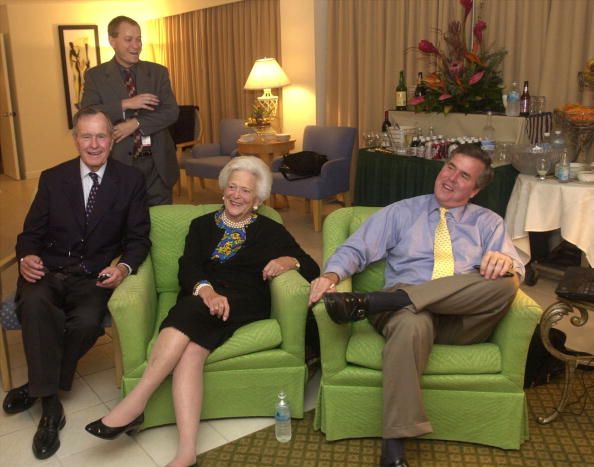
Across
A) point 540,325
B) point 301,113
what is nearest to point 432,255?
point 540,325

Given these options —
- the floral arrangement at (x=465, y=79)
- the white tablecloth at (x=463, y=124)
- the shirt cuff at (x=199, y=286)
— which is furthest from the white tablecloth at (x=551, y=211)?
the shirt cuff at (x=199, y=286)

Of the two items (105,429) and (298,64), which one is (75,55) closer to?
(298,64)

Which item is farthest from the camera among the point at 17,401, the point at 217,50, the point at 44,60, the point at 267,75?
the point at 44,60

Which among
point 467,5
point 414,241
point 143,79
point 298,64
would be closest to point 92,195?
point 143,79

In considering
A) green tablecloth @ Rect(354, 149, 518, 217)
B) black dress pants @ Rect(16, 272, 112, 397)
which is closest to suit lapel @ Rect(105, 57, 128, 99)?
black dress pants @ Rect(16, 272, 112, 397)

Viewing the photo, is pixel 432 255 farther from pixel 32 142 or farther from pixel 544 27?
pixel 32 142

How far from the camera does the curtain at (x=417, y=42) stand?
429 cm

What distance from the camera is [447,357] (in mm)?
2176

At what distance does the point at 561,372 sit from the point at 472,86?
93.6 inches

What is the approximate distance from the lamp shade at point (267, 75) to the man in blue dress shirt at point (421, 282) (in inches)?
154

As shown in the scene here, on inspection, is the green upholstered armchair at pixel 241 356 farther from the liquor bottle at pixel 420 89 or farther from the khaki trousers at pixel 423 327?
the liquor bottle at pixel 420 89

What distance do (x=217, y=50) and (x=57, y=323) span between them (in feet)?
19.0

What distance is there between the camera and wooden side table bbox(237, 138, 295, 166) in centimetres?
592

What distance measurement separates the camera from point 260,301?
248 centimetres
